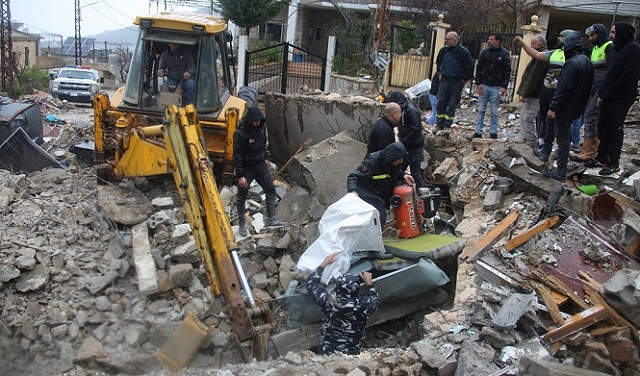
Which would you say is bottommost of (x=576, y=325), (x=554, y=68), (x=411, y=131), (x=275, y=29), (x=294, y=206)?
(x=294, y=206)

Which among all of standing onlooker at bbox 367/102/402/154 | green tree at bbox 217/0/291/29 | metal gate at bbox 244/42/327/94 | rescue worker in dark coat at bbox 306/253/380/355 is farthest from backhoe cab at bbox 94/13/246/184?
green tree at bbox 217/0/291/29

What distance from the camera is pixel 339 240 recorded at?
196 inches

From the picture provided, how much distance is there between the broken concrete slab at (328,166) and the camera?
7.65 meters

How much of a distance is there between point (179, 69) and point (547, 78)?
4838 millimetres

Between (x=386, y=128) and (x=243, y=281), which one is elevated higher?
(x=386, y=128)

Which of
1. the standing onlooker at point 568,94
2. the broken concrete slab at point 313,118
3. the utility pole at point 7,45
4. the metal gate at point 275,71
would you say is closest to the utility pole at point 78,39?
the utility pole at point 7,45

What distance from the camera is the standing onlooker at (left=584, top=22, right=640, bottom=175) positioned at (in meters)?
6.24

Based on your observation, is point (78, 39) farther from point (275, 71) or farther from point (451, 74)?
point (451, 74)

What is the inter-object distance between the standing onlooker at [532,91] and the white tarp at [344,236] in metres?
3.71

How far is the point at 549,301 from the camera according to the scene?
183 inches

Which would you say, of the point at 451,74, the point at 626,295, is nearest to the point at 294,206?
the point at 451,74

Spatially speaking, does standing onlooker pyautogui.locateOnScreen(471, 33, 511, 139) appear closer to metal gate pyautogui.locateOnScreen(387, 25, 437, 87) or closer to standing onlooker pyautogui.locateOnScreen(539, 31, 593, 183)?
standing onlooker pyautogui.locateOnScreen(539, 31, 593, 183)

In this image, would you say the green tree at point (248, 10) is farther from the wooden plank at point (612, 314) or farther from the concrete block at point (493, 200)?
the wooden plank at point (612, 314)

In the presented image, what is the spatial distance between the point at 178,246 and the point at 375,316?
2302 mm
